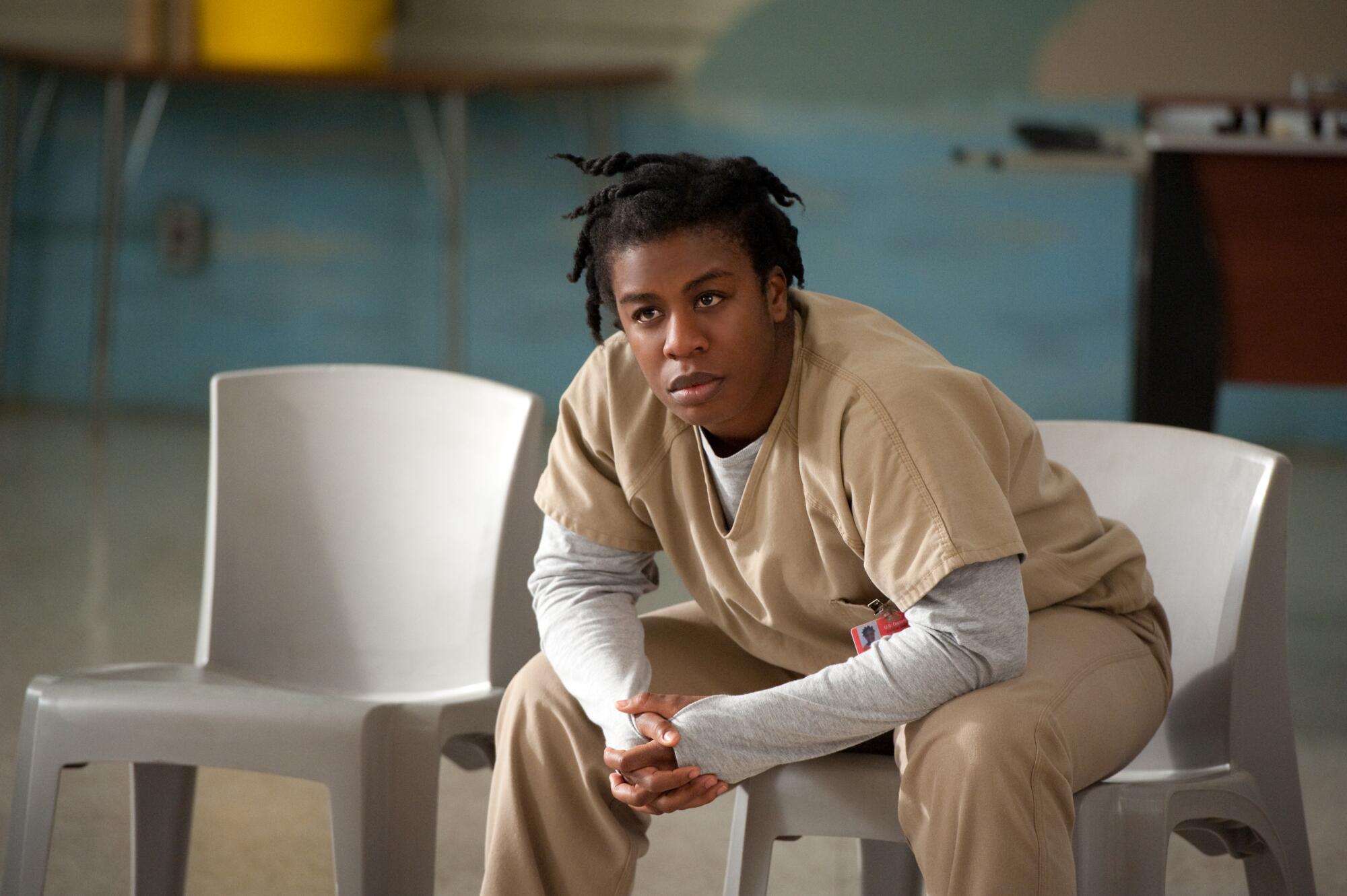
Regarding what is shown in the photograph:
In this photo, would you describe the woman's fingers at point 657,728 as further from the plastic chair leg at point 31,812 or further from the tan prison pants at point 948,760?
the plastic chair leg at point 31,812

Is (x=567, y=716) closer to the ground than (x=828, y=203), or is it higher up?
closer to the ground

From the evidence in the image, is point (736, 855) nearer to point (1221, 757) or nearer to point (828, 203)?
point (1221, 757)

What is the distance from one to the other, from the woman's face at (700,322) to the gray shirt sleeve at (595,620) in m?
0.21

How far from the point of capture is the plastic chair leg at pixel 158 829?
1.56 metres

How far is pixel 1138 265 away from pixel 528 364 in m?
2.64

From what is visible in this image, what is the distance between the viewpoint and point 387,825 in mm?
1418

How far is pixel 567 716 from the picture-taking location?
133cm

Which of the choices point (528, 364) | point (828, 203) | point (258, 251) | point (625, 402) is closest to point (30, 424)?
point (258, 251)

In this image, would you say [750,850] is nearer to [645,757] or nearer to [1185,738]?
[645,757]

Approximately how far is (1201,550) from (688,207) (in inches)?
23.9

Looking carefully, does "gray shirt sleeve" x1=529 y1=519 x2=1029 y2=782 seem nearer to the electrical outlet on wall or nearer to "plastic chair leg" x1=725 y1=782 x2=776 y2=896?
"plastic chair leg" x1=725 y1=782 x2=776 y2=896

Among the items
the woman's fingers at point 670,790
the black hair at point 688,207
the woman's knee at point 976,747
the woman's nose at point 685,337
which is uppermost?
the black hair at point 688,207

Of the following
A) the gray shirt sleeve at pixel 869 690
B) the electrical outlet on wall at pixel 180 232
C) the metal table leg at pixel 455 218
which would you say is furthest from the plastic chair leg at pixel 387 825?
the electrical outlet on wall at pixel 180 232

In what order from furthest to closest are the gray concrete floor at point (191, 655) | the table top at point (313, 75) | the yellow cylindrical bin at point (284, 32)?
1. the yellow cylindrical bin at point (284, 32)
2. the table top at point (313, 75)
3. the gray concrete floor at point (191, 655)
